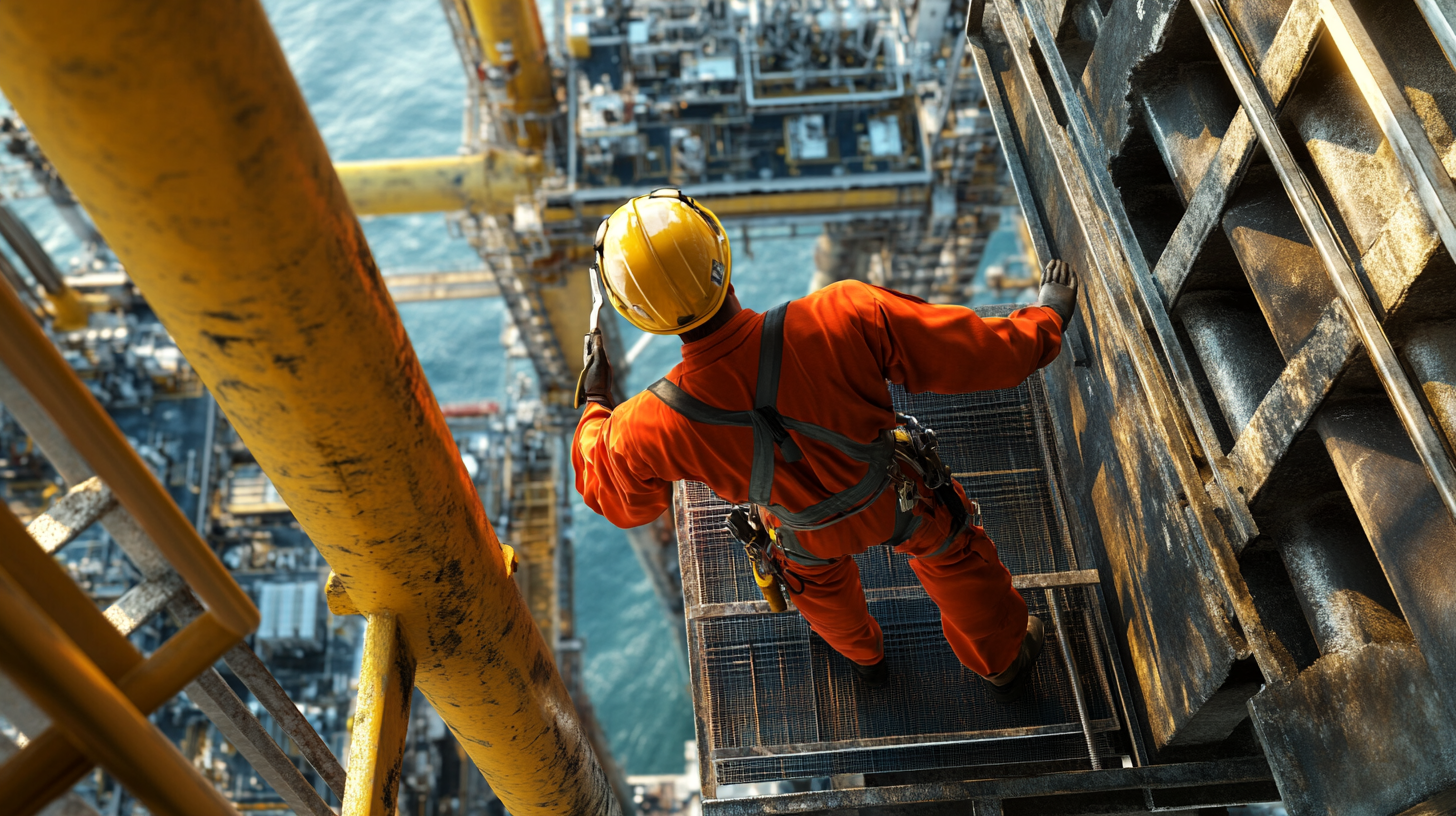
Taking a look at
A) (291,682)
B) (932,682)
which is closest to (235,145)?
(932,682)

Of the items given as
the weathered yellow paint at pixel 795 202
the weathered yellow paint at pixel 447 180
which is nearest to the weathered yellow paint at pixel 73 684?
the weathered yellow paint at pixel 795 202

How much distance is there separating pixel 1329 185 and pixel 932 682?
382 cm

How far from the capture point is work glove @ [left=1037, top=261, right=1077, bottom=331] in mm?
4930

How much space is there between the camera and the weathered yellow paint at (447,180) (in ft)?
72.1

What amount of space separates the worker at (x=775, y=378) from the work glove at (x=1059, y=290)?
0.04ft

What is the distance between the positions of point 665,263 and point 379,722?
2139 mm

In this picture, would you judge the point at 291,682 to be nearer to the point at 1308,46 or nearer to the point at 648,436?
the point at 648,436

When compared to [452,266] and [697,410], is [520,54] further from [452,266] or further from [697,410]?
[697,410]

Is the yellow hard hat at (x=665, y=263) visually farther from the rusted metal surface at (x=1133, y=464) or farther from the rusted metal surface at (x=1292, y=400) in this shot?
the rusted metal surface at (x=1292, y=400)

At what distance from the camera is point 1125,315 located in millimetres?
5008

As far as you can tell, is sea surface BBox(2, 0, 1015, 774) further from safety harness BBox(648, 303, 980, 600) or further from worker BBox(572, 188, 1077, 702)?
worker BBox(572, 188, 1077, 702)

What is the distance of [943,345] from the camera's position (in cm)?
434

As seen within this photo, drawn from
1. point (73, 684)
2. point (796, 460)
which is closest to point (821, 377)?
point (796, 460)

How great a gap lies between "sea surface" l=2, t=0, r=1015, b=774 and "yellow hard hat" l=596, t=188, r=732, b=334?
23765 millimetres
